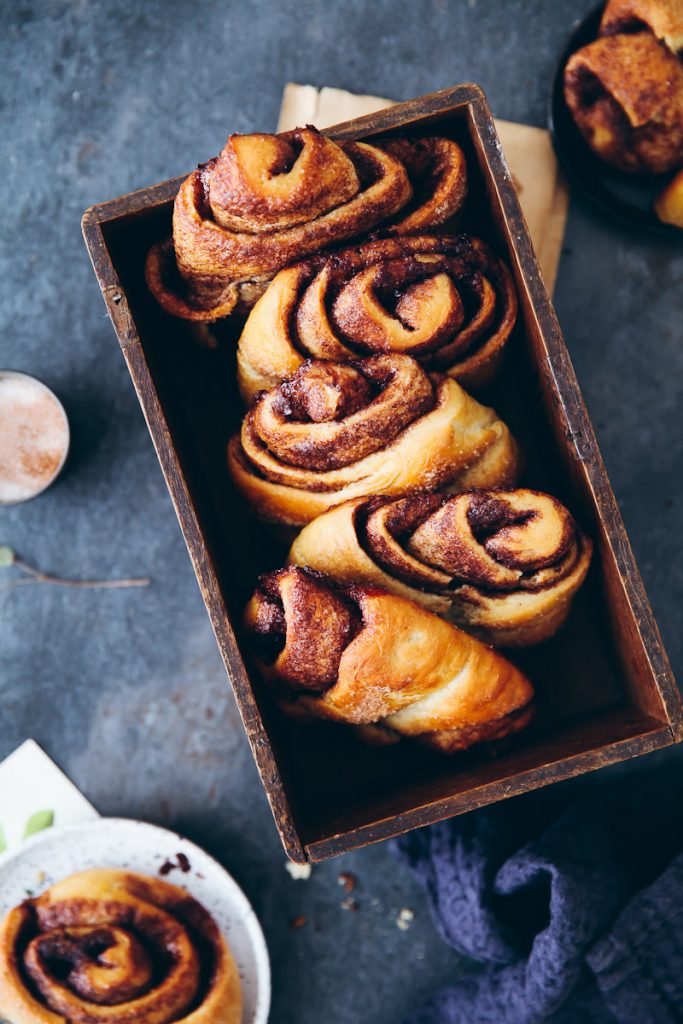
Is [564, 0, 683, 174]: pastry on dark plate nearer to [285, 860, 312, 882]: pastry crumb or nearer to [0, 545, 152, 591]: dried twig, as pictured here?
[0, 545, 152, 591]: dried twig

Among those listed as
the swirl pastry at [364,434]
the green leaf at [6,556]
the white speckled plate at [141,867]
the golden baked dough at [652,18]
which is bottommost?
the white speckled plate at [141,867]

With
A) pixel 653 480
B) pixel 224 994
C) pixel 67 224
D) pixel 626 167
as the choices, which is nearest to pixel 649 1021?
pixel 224 994

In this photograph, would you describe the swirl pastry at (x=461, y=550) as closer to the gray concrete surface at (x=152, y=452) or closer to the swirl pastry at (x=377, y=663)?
the swirl pastry at (x=377, y=663)

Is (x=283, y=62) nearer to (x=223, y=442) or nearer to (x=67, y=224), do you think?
(x=67, y=224)

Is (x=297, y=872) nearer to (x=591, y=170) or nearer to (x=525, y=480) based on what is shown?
(x=525, y=480)

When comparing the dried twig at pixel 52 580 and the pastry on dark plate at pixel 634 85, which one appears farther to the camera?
the dried twig at pixel 52 580

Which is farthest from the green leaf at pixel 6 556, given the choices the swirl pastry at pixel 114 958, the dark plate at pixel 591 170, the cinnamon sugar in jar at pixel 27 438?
the dark plate at pixel 591 170
